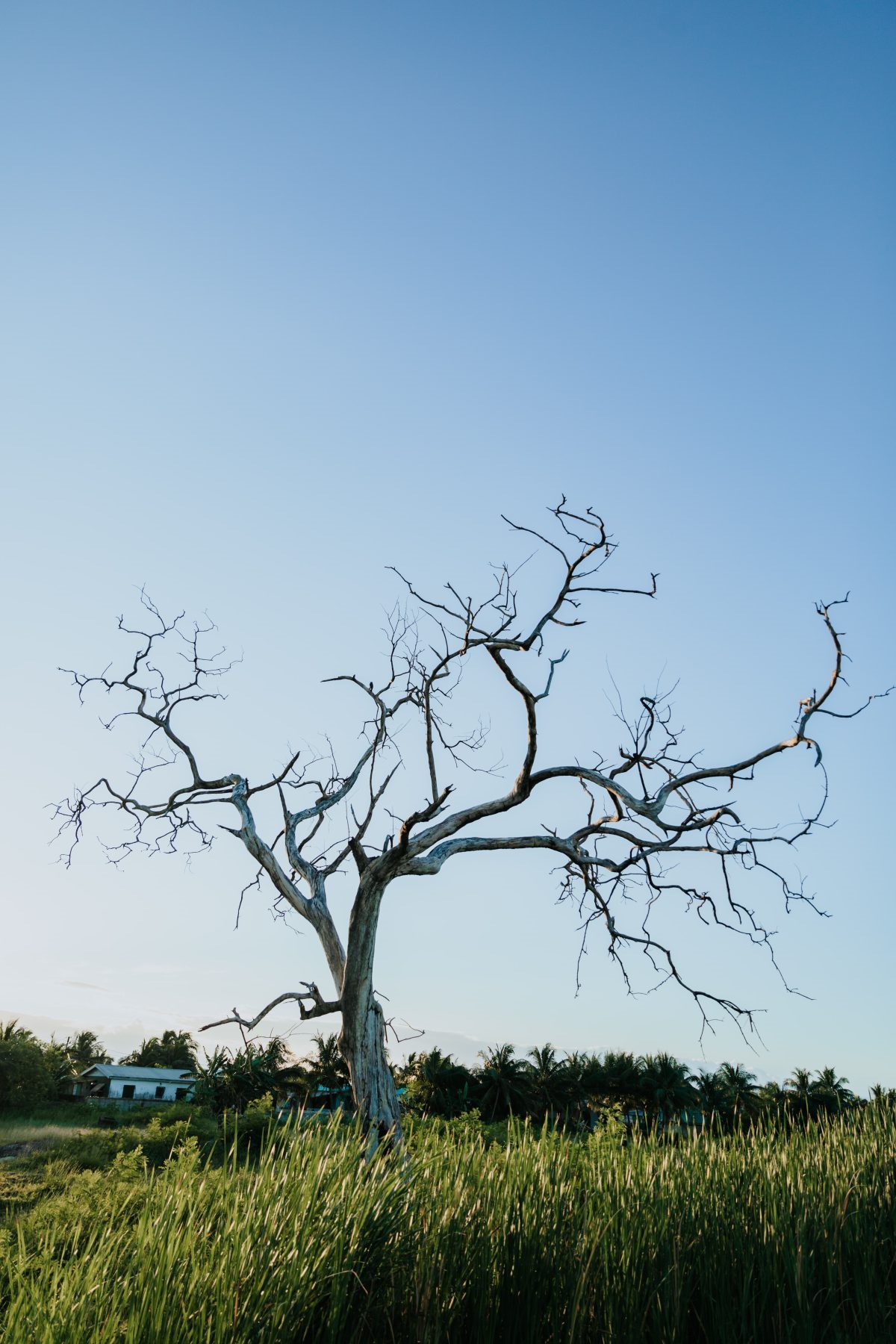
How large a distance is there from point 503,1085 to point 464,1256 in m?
38.4

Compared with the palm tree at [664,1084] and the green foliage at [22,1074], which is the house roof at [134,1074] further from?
the palm tree at [664,1084]

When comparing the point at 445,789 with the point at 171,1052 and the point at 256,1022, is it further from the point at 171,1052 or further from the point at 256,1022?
the point at 171,1052

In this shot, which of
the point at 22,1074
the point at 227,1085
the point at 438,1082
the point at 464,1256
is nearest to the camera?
the point at 464,1256

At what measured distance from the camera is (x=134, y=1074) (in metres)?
48.8

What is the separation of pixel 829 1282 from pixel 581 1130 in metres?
4.82

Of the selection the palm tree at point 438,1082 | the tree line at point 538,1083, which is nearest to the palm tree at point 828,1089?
the tree line at point 538,1083

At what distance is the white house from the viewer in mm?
47719

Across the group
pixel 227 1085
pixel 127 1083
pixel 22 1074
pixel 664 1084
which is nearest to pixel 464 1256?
pixel 227 1085

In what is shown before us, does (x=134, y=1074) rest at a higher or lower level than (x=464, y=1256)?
lower

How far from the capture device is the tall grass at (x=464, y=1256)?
10.6 ft

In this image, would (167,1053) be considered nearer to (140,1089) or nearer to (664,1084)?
(140,1089)

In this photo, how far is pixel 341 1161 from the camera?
4.30 m

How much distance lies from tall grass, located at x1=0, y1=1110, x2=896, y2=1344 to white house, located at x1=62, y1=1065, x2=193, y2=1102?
4787 cm

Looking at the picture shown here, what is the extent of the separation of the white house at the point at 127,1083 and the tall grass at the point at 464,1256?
47.9 metres
